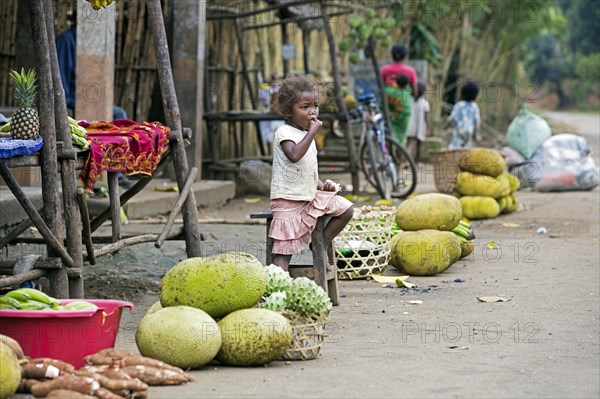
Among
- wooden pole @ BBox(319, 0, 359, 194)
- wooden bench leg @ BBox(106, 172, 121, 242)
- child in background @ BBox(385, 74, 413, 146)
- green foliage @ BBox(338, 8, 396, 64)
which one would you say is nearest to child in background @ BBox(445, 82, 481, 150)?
child in background @ BBox(385, 74, 413, 146)

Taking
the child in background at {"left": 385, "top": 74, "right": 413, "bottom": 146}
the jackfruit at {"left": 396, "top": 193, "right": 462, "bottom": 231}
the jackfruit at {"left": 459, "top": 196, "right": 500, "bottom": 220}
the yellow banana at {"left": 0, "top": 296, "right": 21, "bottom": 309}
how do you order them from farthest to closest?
the child in background at {"left": 385, "top": 74, "right": 413, "bottom": 146} → the jackfruit at {"left": 459, "top": 196, "right": 500, "bottom": 220} → the jackfruit at {"left": 396, "top": 193, "right": 462, "bottom": 231} → the yellow banana at {"left": 0, "top": 296, "right": 21, "bottom": 309}

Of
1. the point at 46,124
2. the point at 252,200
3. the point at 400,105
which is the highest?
the point at 46,124

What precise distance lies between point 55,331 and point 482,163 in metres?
7.76

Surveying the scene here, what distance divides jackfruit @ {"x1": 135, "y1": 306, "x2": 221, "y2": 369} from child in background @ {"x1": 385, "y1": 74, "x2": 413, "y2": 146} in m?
9.96

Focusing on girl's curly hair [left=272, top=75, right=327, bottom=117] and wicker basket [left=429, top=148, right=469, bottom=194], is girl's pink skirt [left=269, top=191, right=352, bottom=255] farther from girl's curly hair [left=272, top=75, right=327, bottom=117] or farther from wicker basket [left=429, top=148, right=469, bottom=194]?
wicker basket [left=429, top=148, right=469, bottom=194]

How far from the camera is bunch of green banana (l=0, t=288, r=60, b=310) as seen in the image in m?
4.63

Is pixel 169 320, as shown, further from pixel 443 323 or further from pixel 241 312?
pixel 443 323

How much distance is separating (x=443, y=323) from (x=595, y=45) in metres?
51.6

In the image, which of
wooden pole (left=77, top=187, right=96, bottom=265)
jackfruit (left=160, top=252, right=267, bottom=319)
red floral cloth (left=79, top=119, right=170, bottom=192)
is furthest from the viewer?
red floral cloth (left=79, top=119, right=170, bottom=192)

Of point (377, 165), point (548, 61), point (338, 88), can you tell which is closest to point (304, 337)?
point (338, 88)

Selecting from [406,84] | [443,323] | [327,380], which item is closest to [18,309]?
[327,380]

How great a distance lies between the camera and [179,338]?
15.4 feet

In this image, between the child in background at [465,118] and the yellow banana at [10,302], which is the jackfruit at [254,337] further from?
the child in background at [465,118]

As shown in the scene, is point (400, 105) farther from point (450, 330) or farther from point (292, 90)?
point (450, 330)
